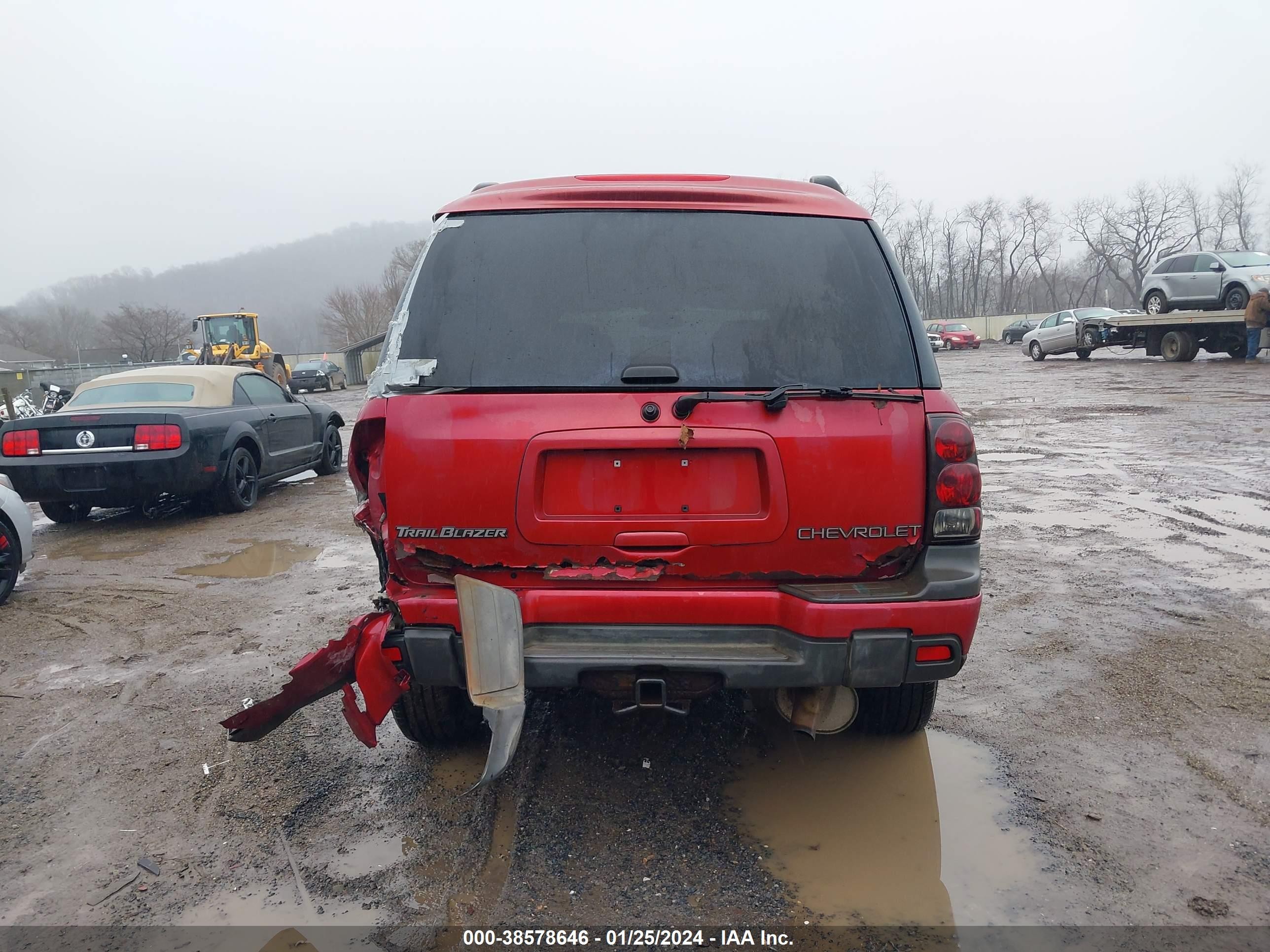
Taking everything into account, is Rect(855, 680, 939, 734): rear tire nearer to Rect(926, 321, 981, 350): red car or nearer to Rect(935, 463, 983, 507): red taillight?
Rect(935, 463, 983, 507): red taillight

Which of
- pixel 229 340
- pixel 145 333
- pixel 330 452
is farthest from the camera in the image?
pixel 145 333

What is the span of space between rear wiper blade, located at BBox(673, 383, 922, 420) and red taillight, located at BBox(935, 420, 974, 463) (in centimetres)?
12

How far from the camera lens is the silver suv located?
23406 millimetres

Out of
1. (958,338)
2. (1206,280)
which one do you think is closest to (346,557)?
(1206,280)

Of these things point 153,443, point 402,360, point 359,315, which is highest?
point 359,315

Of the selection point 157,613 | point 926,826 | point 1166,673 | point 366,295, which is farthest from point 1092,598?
point 366,295

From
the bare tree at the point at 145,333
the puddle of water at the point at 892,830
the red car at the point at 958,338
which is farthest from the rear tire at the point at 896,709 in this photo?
the bare tree at the point at 145,333

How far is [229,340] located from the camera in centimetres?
3484

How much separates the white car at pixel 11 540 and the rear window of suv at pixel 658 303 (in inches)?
175

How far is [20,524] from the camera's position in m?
5.81

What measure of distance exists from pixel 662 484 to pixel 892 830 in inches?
56.0

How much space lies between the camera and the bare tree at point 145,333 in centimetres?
7831

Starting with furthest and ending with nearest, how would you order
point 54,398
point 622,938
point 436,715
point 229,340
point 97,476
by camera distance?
point 229,340 < point 54,398 < point 97,476 < point 436,715 < point 622,938

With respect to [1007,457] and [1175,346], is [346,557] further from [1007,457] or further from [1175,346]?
[1175,346]
